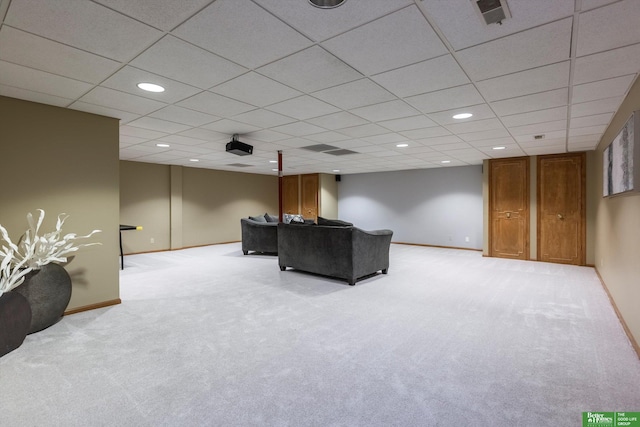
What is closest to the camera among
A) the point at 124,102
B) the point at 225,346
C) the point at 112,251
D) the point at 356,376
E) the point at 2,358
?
the point at 356,376

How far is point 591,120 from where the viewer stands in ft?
13.5

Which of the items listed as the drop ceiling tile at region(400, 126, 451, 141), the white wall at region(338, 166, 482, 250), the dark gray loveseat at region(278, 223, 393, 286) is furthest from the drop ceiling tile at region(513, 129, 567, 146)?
the white wall at region(338, 166, 482, 250)

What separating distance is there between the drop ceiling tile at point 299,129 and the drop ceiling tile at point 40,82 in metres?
2.28

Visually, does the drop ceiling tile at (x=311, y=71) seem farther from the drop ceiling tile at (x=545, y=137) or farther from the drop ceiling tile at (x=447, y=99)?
the drop ceiling tile at (x=545, y=137)

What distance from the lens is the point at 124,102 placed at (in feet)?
11.2

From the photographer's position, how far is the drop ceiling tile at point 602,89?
2846mm

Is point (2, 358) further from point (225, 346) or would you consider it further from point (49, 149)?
point (49, 149)

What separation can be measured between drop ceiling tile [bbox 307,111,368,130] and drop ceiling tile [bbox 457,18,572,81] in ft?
5.25

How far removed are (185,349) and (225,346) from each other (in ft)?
1.08

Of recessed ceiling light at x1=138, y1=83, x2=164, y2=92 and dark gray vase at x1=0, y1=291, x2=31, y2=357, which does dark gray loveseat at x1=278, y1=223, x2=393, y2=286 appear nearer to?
recessed ceiling light at x1=138, y1=83, x2=164, y2=92

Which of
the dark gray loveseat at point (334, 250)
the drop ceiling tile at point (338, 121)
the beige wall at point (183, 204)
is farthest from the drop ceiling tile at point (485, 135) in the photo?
the beige wall at point (183, 204)

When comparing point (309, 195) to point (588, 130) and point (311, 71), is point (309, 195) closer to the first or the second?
point (588, 130)

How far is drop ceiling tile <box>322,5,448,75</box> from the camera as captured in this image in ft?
6.41

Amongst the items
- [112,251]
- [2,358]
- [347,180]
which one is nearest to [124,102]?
[112,251]
